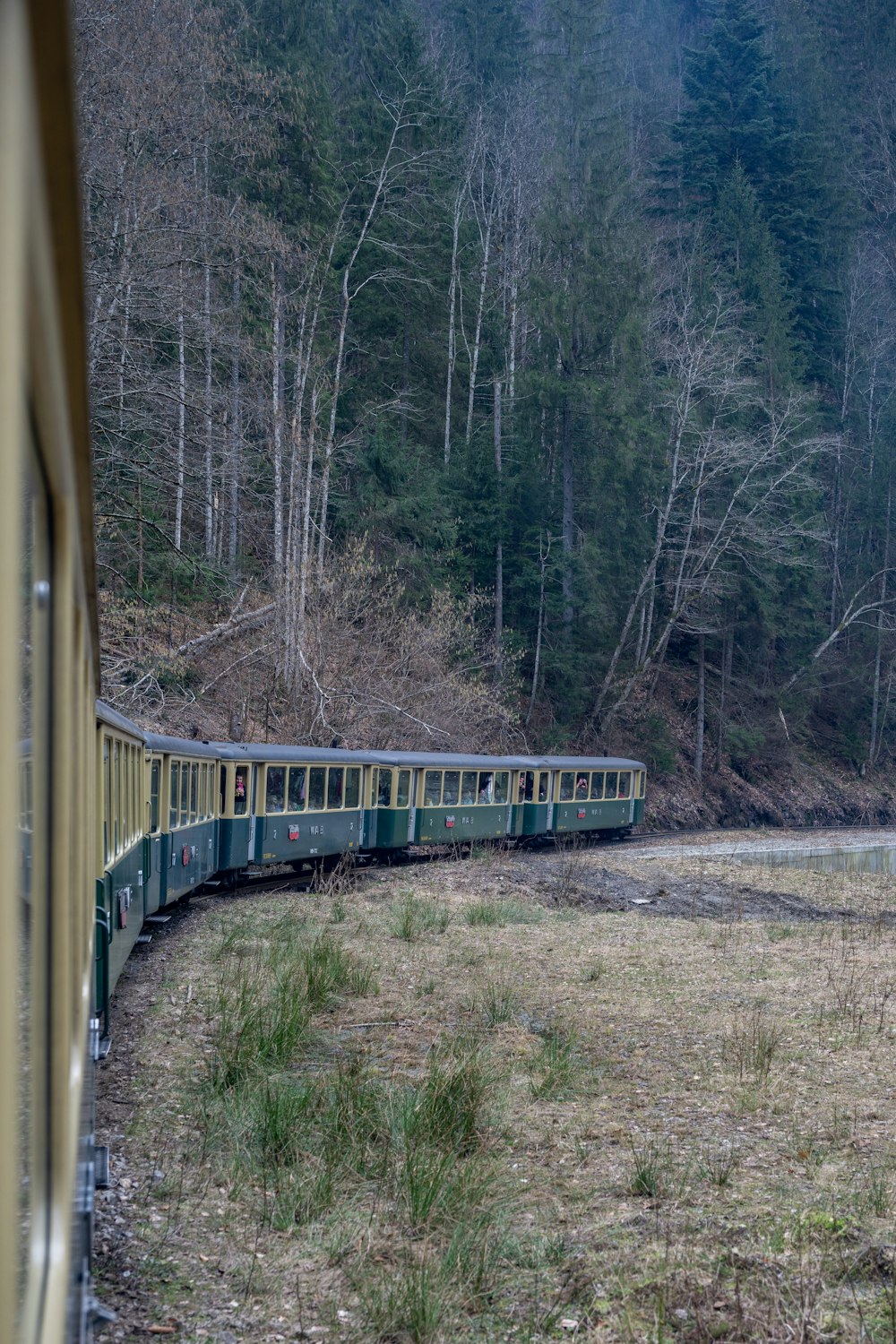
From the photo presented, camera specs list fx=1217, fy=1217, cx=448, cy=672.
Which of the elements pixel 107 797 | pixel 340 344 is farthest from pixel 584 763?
pixel 107 797

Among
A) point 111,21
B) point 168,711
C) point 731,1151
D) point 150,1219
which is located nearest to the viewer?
point 150,1219

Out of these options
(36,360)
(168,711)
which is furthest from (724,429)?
(36,360)

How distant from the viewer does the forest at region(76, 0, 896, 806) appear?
22797 mm

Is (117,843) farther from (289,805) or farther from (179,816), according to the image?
(289,805)

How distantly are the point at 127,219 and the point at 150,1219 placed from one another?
1670 cm

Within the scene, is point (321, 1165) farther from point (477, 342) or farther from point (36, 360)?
point (477, 342)

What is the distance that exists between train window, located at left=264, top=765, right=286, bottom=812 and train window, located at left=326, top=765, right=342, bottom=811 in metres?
1.47

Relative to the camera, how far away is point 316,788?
19641 mm

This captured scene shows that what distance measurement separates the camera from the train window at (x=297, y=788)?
18.9 metres

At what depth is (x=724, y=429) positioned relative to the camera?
1599 inches

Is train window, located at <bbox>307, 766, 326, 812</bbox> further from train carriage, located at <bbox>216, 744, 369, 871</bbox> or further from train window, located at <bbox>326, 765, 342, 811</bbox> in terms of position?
train window, located at <bbox>326, 765, 342, 811</bbox>

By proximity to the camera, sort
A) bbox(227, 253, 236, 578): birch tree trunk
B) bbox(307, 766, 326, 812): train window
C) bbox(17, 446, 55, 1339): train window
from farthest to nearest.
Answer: bbox(227, 253, 236, 578): birch tree trunk < bbox(307, 766, 326, 812): train window < bbox(17, 446, 55, 1339): train window

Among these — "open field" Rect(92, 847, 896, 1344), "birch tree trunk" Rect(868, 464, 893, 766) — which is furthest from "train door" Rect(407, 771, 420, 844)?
"birch tree trunk" Rect(868, 464, 893, 766)

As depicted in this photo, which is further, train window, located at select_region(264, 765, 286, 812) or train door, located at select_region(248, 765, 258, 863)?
train window, located at select_region(264, 765, 286, 812)
